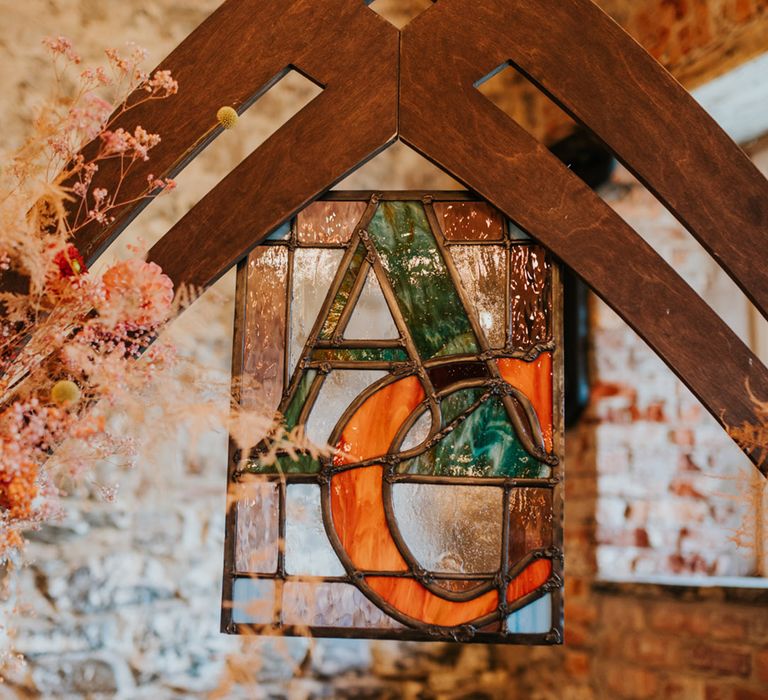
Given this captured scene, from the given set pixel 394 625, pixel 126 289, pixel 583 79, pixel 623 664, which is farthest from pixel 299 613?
pixel 623 664

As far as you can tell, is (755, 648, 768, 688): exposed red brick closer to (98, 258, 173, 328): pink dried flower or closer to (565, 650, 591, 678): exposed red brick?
(565, 650, 591, 678): exposed red brick

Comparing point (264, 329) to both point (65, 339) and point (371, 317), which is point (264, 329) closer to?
point (371, 317)

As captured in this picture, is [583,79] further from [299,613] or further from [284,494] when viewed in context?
[299,613]

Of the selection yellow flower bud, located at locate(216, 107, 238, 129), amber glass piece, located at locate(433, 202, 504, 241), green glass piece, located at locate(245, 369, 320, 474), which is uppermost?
yellow flower bud, located at locate(216, 107, 238, 129)

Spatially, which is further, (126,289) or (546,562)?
(546,562)

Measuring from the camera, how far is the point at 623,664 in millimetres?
2365

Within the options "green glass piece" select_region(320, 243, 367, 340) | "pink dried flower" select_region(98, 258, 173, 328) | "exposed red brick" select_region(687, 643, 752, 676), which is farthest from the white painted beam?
"pink dried flower" select_region(98, 258, 173, 328)

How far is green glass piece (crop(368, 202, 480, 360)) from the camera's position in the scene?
160 cm

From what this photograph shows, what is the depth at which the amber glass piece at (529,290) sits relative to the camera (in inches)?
63.0

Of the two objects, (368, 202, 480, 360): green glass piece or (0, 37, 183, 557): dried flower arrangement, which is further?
(368, 202, 480, 360): green glass piece

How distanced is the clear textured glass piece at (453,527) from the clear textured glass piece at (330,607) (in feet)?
0.39

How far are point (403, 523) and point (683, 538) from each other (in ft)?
4.03

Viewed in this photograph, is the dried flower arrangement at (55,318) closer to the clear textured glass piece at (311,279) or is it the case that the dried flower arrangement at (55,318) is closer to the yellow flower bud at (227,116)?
the yellow flower bud at (227,116)

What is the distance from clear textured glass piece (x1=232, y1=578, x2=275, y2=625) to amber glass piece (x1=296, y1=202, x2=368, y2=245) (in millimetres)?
616
